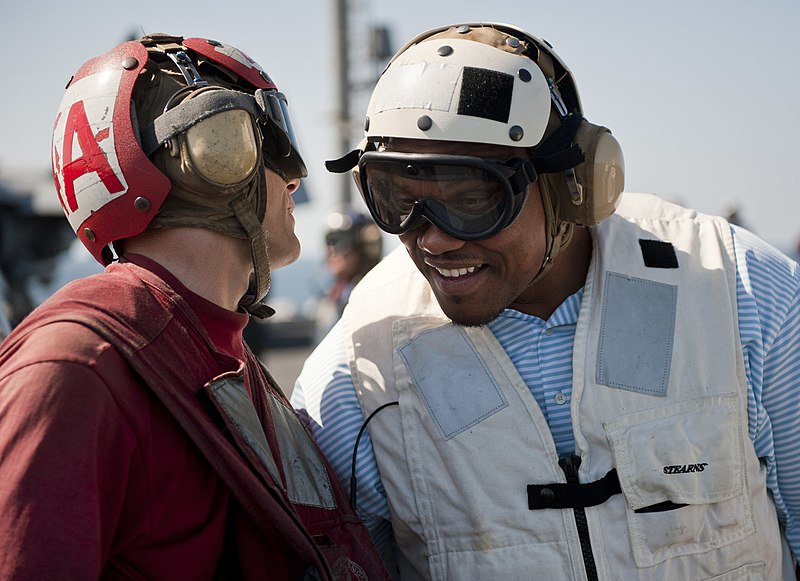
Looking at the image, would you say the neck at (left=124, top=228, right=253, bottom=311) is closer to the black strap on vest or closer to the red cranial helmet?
the red cranial helmet

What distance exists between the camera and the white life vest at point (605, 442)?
252cm

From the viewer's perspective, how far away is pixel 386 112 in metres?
2.59

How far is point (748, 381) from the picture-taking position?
2652 mm

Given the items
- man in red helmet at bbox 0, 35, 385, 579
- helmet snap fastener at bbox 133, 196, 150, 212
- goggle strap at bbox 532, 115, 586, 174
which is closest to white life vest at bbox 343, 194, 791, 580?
man in red helmet at bbox 0, 35, 385, 579

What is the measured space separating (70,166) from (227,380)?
0.76m

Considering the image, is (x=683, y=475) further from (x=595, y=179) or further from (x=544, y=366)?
(x=595, y=179)

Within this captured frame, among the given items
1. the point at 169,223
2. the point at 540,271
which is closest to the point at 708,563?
the point at 540,271

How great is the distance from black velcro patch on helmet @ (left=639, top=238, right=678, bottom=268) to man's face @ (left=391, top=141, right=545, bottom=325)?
1.23 ft

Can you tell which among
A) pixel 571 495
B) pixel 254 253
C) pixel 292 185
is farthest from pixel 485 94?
pixel 571 495

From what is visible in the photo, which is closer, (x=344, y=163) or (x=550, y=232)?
(x=550, y=232)

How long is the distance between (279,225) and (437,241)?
461mm

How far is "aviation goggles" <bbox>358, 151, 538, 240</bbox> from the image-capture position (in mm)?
2518

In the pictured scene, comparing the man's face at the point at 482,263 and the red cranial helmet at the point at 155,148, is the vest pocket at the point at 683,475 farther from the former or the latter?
the red cranial helmet at the point at 155,148

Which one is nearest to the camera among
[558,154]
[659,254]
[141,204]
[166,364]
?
[166,364]
